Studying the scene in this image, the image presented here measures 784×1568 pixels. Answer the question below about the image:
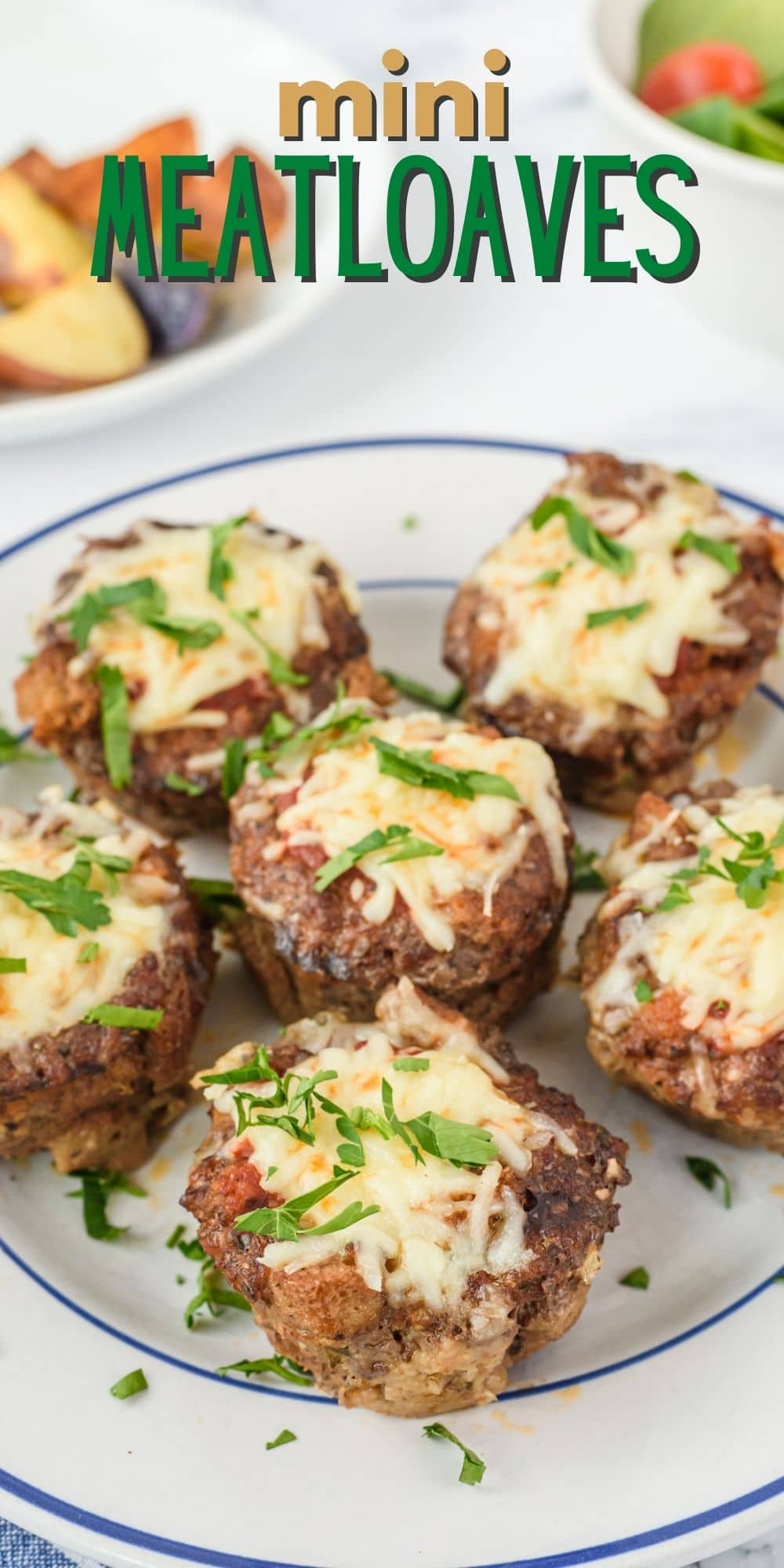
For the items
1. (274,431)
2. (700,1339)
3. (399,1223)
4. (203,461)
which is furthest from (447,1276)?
(274,431)

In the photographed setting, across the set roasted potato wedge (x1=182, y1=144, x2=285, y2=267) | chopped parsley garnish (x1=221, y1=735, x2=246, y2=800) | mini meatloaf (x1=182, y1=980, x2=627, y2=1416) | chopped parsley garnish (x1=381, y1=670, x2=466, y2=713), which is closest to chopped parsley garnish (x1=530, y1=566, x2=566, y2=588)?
chopped parsley garnish (x1=381, y1=670, x2=466, y2=713)

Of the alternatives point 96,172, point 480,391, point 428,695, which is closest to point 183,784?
point 428,695

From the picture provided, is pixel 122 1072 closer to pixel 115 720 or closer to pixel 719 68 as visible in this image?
pixel 115 720

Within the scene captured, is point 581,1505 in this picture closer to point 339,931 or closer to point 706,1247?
point 706,1247

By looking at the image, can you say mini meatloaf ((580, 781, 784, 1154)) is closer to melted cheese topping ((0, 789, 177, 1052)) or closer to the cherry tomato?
melted cheese topping ((0, 789, 177, 1052))

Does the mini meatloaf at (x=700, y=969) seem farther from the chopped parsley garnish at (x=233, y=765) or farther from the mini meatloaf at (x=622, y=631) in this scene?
the chopped parsley garnish at (x=233, y=765)
